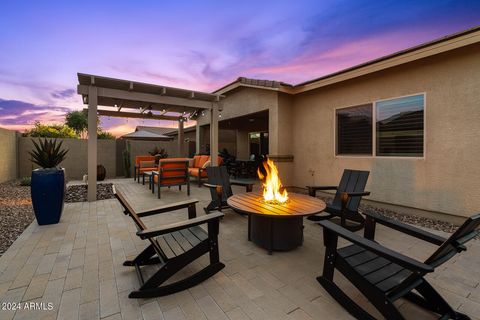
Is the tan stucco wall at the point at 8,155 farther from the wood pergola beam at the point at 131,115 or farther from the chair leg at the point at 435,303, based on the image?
the chair leg at the point at 435,303

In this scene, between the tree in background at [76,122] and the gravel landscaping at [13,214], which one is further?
the tree in background at [76,122]

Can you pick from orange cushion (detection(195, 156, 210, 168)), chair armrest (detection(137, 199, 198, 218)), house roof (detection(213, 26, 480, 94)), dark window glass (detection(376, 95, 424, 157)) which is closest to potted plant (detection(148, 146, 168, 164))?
orange cushion (detection(195, 156, 210, 168))

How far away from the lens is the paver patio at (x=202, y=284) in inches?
70.8

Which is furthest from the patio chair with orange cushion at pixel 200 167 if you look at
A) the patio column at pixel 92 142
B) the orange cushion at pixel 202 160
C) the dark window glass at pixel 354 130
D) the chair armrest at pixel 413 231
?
the chair armrest at pixel 413 231

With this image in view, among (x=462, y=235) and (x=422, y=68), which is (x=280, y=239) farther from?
(x=422, y=68)

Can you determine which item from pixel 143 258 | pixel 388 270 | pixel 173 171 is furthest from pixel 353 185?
pixel 173 171

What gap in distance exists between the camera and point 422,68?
14.6 feet

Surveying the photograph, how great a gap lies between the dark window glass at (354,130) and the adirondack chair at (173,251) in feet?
15.8

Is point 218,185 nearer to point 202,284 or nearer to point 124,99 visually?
point 202,284

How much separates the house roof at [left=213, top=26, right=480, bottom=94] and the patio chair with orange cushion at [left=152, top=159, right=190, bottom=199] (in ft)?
11.3

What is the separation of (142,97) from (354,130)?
6300 millimetres

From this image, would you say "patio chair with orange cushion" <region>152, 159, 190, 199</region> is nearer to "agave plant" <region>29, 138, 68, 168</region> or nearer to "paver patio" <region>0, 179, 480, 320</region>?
"agave plant" <region>29, 138, 68, 168</region>

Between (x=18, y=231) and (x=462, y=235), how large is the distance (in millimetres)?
5774

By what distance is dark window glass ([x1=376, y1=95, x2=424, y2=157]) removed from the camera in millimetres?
4590
